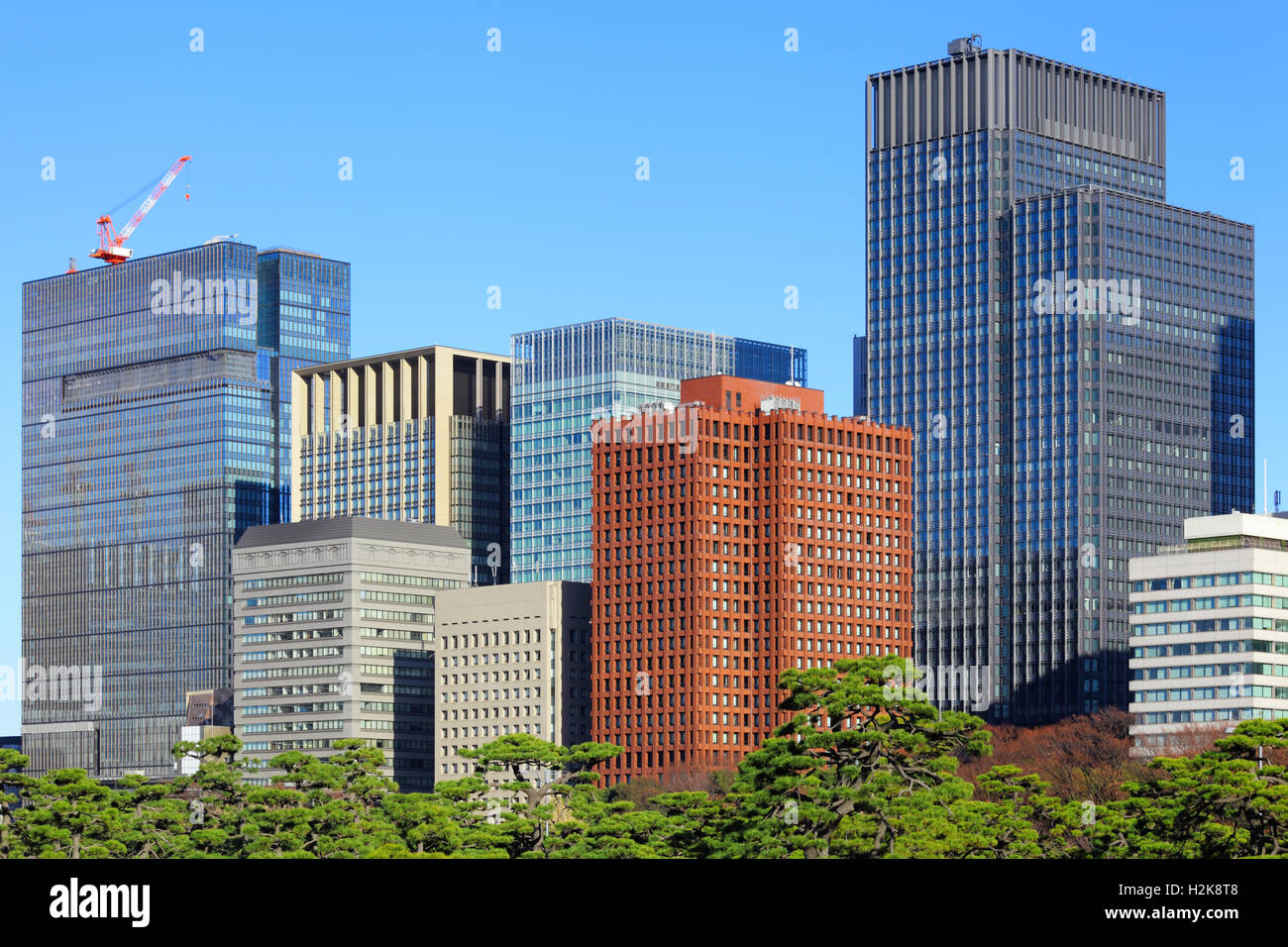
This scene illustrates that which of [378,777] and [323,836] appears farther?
[378,777]

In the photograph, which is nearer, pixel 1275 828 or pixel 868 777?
pixel 1275 828

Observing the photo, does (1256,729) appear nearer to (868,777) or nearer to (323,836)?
(868,777)
